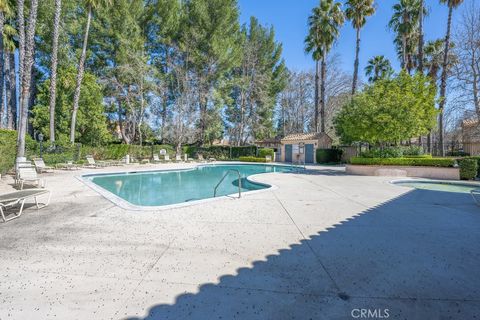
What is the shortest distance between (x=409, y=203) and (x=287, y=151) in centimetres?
2016

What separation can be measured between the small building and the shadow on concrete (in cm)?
1972

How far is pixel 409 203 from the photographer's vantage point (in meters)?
6.54

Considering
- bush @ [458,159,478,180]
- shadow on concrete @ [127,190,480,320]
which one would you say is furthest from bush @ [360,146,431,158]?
shadow on concrete @ [127,190,480,320]

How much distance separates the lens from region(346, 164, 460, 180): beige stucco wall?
12.2 metres


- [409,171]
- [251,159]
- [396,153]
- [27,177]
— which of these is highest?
[396,153]

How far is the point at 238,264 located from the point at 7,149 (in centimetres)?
1334

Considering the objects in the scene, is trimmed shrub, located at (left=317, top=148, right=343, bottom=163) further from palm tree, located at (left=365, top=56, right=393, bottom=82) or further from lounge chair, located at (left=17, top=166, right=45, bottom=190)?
lounge chair, located at (left=17, top=166, right=45, bottom=190)

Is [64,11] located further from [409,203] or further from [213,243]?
[409,203]

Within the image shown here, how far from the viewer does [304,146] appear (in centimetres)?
2447

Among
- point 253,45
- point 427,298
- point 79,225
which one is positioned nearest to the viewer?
point 427,298

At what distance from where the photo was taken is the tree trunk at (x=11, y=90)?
21484mm

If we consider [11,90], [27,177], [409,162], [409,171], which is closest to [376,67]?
[409,162]

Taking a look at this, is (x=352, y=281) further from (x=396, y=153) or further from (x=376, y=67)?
(x=376, y=67)

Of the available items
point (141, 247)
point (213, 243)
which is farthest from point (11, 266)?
point (213, 243)
